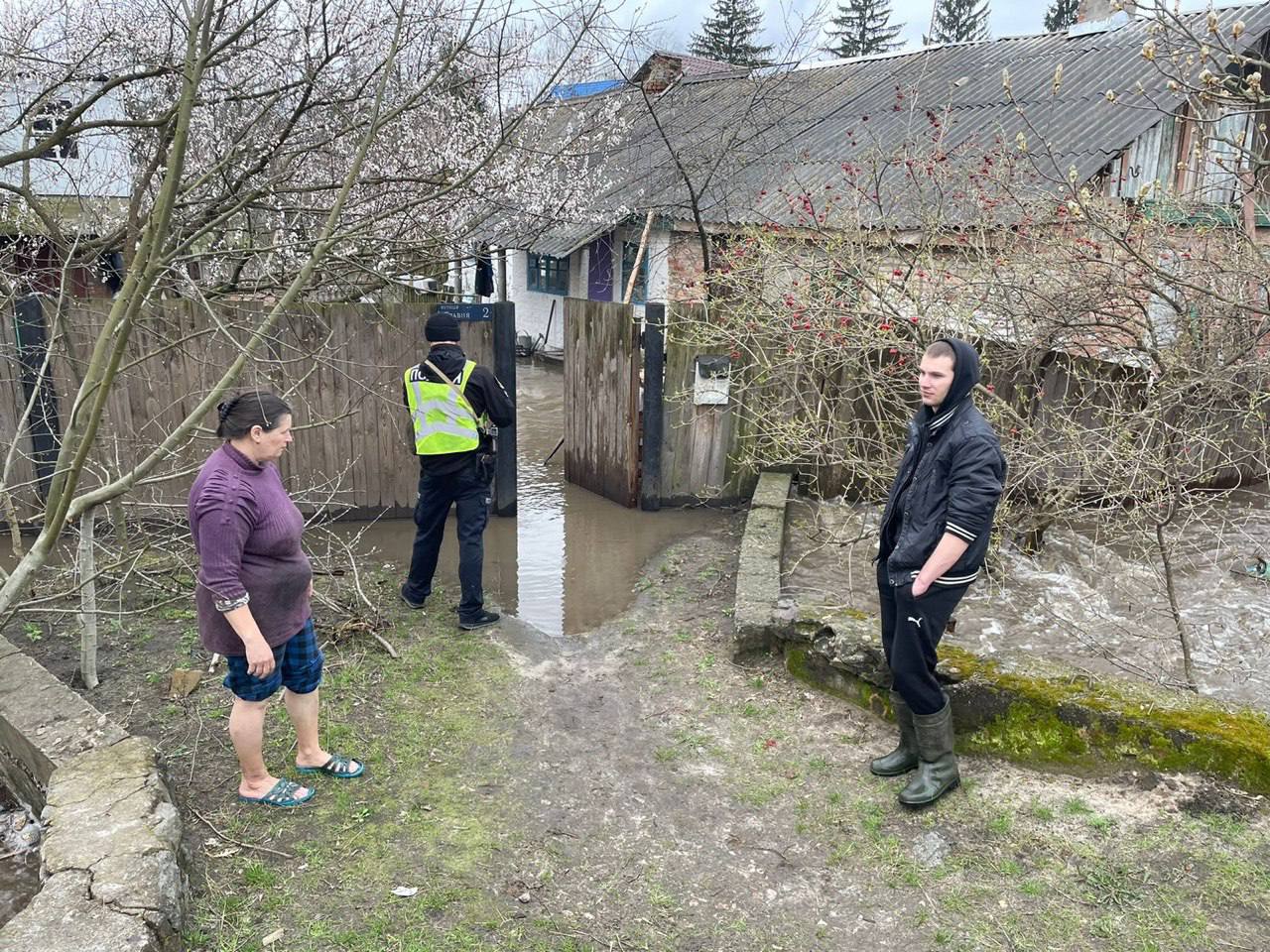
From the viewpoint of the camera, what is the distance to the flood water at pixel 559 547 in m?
5.94

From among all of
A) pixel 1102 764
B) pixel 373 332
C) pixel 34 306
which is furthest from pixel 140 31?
pixel 1102 764

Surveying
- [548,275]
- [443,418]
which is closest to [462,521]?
[443,418]

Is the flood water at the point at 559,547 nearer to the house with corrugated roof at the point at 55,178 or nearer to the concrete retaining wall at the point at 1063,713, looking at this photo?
the concrete retaining wall at the point at 1063,713

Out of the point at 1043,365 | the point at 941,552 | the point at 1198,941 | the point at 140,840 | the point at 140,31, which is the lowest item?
the point at 1198,941

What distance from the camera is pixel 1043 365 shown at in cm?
654

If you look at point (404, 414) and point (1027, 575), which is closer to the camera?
point (1027, 575)

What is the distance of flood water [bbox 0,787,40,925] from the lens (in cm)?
320

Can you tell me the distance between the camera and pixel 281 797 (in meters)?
3.56

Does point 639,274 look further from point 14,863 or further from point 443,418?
point 14,863

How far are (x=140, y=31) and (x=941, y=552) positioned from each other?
7452 millimetres

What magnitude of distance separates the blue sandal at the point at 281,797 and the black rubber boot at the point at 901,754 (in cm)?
233

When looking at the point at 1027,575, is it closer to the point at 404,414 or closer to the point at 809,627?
the point at 809,627

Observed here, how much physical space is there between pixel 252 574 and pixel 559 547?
374cm

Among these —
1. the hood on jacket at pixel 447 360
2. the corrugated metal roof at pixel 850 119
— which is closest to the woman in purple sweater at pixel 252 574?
the hood on jacket at pixel 447 360
